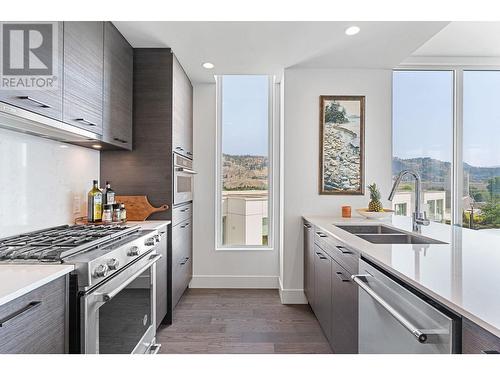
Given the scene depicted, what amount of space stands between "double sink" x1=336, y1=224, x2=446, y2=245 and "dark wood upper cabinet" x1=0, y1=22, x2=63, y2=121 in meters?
2.01

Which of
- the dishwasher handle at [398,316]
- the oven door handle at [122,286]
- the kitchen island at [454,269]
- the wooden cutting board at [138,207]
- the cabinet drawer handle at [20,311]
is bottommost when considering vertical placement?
the oven door handle at [122,286]

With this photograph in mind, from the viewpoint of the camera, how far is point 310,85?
11.2 ft

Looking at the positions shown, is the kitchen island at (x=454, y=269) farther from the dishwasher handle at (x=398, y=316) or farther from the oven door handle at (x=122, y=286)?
the oven door handle at (x=122, y=286)

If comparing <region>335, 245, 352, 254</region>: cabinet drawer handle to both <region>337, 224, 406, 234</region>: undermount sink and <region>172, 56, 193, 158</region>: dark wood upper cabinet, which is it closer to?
<region>337, 224, 406, 234</region>: undermount sink

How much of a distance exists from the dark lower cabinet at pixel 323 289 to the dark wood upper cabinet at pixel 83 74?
1841mm

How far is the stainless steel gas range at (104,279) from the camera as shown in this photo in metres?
1.31

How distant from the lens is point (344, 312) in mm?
1887

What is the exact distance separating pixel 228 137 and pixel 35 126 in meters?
2.49

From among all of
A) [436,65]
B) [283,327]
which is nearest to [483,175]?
[436,65]

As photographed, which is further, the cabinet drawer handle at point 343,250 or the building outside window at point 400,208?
the building outside window at point 400,208

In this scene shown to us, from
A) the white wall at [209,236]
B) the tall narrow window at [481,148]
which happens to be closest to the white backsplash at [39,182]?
the white wall at [209,236]

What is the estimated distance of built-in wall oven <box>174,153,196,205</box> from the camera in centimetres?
299

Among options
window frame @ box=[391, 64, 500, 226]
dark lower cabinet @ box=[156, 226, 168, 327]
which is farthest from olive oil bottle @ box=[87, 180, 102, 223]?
window frame @ box=[391, 64, 500, 226]

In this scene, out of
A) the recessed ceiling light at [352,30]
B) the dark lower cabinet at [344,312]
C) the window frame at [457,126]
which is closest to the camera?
the dark lower cabinet at [344,312]
